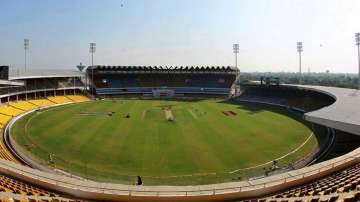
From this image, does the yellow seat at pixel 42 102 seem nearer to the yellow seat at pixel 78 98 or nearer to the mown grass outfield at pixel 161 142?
the mown grass outfield at pixel 161 142

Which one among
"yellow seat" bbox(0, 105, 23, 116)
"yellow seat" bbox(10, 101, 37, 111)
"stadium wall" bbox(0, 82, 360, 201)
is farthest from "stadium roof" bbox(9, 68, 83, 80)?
"stadium wall" bbox(0, 82, 360, 201)

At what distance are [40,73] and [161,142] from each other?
148 ft

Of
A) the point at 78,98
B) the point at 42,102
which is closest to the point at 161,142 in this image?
the point at 42,102

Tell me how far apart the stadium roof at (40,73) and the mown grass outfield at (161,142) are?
10698 millimetres

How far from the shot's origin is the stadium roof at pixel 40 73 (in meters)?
61.3

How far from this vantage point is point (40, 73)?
7025 cm

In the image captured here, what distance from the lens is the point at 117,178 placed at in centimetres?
2458

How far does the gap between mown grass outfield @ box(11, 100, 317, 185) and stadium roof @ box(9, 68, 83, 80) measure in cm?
1070

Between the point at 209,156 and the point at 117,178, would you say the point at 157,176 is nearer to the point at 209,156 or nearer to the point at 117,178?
the point at 117,178

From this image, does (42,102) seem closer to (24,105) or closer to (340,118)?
(24,105)

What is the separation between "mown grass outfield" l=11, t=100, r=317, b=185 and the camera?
86.5 feet

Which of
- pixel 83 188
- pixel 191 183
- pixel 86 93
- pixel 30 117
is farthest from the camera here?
pixel 86 93

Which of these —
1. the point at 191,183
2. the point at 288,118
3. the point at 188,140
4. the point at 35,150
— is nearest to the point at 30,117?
the point at 35,150

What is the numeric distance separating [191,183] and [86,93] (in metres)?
65.5
